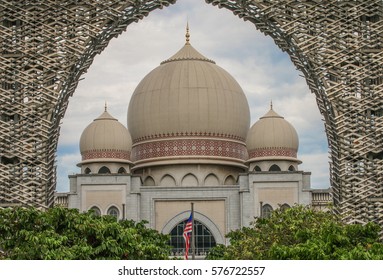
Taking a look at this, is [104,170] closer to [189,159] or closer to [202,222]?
[189,159]

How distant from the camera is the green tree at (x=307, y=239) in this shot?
725 inches

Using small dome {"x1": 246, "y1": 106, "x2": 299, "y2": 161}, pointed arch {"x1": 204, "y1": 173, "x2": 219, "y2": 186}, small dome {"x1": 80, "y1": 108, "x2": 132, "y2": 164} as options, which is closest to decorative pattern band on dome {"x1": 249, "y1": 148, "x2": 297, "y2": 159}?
small dome {"x1": 246, "y1": 106, "x2": 299, "y2": 161}

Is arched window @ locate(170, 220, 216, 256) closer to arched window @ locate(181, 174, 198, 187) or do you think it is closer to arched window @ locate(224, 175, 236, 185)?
arched window @ locate(181, 174, 198, 187)

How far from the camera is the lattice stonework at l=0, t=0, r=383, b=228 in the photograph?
24828 mm

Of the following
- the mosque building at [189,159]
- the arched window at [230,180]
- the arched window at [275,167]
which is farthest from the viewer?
the arched window at [230,180]

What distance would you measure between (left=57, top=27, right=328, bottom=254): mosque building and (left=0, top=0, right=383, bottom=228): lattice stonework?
2547 centimetres

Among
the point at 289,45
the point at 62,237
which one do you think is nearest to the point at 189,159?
the point at 289,45

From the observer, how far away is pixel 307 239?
21562 mm

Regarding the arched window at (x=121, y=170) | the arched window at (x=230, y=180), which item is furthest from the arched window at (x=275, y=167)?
the arched window at (x=121, y=170)

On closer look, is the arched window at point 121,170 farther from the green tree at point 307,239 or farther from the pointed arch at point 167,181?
the green tree at point 307,239

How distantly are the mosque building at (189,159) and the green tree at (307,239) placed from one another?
18.1 meters
